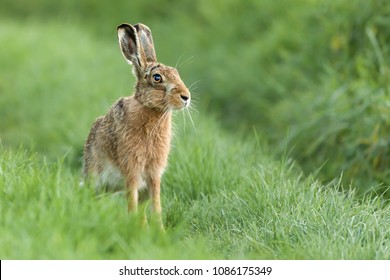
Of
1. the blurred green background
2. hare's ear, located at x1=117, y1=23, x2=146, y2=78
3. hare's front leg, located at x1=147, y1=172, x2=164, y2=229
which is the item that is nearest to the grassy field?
the blurred green background

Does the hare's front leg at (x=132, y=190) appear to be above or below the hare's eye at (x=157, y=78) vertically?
below

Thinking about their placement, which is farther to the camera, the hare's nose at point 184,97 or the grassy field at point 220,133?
Answer: the hare's nose at point 184,97

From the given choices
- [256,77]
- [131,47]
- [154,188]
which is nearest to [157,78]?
[131,47]

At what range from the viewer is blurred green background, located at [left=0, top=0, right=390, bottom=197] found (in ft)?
24.6

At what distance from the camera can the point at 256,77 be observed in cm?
1048

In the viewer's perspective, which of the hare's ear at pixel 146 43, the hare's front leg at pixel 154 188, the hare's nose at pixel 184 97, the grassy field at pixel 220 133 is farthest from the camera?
the hare's ear at pixel 146 43

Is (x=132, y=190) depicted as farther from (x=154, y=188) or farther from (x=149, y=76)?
(x=149, y=76)

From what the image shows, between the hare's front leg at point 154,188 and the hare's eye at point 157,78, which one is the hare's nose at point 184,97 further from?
the hare's front leg at point 154,188

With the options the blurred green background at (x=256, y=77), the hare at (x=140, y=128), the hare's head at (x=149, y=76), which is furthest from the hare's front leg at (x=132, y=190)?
the blurred green background at (x=256, y=77)

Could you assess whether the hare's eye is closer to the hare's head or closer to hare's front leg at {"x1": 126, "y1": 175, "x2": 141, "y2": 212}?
the hare's head

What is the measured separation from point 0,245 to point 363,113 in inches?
170

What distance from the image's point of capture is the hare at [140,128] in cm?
493

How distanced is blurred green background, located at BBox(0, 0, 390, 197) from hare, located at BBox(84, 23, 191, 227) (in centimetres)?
83
